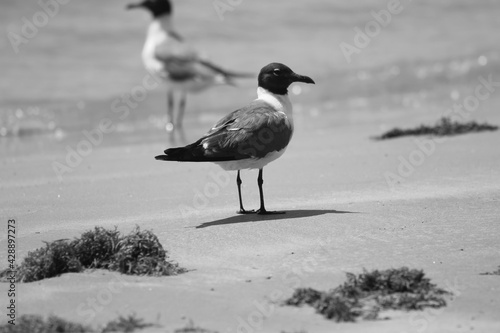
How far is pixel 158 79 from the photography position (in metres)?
14.0

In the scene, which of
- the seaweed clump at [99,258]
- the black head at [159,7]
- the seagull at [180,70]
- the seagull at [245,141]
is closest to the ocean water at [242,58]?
the seagull at [180,70]

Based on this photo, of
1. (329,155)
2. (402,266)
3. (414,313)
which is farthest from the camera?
(329,155)

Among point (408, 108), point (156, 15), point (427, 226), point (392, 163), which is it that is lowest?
point (427, 226)

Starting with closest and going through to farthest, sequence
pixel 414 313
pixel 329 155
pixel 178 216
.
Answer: pixel 414 313
pixel 178 216
pixel 329 155

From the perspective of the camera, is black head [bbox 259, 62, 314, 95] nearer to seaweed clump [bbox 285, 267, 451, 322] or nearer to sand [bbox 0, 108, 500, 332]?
sand [bbox 0, 108, 500, 332]

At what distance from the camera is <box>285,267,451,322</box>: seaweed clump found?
4258mm

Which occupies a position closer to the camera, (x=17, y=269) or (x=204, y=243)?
(x=17, y=269)

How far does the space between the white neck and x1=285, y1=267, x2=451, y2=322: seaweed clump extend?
2.62 meters

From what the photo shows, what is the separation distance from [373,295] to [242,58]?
1369 cm

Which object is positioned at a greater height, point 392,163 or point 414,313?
point 392,163

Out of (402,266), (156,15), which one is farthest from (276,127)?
(156,15)

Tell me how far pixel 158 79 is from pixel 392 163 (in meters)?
6.53

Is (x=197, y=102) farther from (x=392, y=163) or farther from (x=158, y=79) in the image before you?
(x=392, y=163)

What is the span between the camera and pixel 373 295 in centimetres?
450
